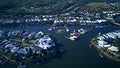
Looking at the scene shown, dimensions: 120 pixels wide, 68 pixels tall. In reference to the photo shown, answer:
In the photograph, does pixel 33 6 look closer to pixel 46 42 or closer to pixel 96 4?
pixel 96 4

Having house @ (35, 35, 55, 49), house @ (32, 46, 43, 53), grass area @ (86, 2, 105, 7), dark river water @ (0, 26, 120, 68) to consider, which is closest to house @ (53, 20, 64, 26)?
dark river water @ (0, 26, 120, 68)

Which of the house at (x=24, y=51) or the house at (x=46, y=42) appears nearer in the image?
the house at (x=24, y=51)

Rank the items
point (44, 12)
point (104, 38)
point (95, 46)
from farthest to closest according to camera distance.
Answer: point (44, 12), point (104, 38), point (95, 46)

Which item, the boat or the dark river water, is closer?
the boat

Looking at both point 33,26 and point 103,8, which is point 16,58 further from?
point 103,8

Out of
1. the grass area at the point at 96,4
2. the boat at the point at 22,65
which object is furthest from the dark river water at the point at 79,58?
the grass area at the point at 96,4

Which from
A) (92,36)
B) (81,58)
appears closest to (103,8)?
(92,36)

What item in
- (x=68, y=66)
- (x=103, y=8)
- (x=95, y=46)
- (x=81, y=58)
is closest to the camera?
(x=68, y=66)

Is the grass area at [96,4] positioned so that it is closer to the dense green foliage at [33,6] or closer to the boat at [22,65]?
the dense green foliage at [33,6]

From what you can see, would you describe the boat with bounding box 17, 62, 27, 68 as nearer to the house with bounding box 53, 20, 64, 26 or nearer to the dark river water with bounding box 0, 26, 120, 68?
the dark river water with bounding box 0, 26, 120, 68

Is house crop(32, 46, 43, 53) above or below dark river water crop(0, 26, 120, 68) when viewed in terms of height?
above

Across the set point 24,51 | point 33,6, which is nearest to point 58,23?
point 24,51
